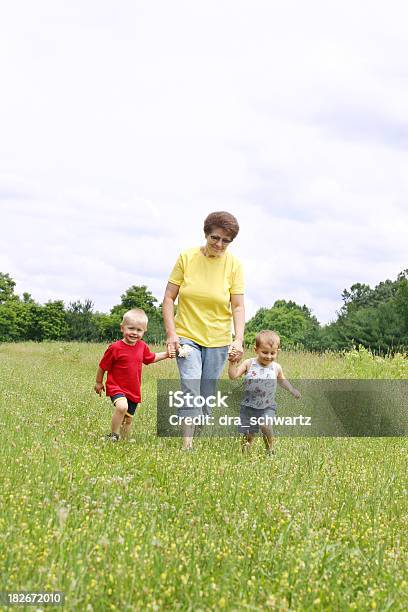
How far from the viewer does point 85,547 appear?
3568 mm

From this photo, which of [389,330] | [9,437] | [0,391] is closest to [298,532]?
[9,437]

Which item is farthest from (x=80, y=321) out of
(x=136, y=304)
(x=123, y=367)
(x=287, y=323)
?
(x=123, y=367)

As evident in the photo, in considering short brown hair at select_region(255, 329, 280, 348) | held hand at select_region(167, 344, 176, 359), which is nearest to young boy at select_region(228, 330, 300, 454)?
short brown hair at select_region(255, 329, 280, 348)

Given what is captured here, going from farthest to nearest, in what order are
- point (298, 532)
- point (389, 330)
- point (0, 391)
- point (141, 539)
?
point (389, 330), point (0, 391), point (298, 532), point (141, 539)

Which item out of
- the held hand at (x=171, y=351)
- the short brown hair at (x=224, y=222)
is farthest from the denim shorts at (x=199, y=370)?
the short brown hair at (x=224, y=222)

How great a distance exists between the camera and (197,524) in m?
4.21

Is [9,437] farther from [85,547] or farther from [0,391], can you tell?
[0,391]

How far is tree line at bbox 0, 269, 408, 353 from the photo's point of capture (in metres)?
54.8

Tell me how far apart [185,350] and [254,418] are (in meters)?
1.14

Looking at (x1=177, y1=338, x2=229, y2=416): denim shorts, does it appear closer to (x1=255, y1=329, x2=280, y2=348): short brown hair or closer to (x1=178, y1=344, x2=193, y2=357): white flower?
(x1=178, y1=344, x2=193, y2=357): white flower

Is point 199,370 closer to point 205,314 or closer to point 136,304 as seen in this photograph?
point 205,314

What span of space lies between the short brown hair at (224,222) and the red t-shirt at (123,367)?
1.46 meters

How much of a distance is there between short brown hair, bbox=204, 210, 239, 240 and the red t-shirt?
4.79 ft

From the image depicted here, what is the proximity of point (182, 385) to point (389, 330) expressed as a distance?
161ft
